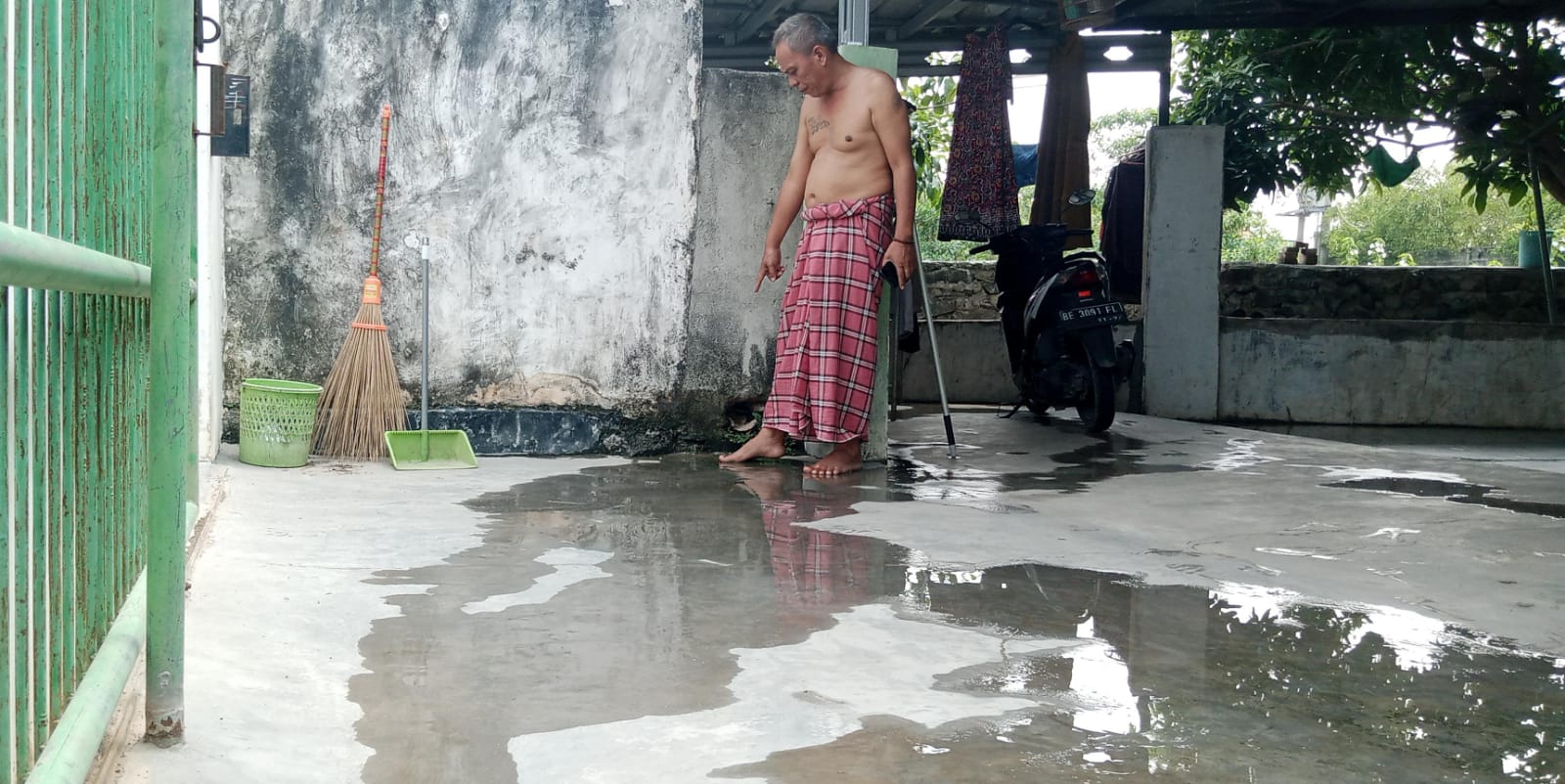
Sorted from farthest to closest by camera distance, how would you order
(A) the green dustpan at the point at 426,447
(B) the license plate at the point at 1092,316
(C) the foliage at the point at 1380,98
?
(C) the foliage at the point at 1380,98
(B) the license plate at the point at 1092,316
(A) the green dustpan at the point at 426,447

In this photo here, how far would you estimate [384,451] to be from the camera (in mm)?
4824

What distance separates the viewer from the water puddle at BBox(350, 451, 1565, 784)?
6.02 feet

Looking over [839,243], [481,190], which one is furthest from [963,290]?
[481,190]

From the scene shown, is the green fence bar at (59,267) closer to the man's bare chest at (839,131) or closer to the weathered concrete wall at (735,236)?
the man's bare chest at (839,131)

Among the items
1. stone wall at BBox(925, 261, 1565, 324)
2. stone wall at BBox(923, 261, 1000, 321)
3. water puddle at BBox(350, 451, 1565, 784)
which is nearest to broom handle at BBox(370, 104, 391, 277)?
water puddle at BBox(350, 451, 1565, 784)

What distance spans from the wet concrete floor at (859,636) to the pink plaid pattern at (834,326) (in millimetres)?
601

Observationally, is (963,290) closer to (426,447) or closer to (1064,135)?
(1064,135)

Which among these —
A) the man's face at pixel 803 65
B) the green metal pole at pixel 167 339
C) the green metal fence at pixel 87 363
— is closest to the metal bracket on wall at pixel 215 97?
the green metal fence at pixel 87 363

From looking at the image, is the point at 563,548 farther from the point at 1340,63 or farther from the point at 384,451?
the point at 1340,63

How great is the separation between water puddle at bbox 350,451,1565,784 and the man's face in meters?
2.19

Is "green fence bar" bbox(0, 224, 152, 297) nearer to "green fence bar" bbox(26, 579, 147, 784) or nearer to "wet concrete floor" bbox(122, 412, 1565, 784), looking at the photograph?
"green fence bar" bbox(26, 579, 147, 784)

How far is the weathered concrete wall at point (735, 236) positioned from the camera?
525cm

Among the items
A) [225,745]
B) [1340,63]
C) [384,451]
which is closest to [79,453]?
[225,745]

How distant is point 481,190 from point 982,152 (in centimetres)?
373
